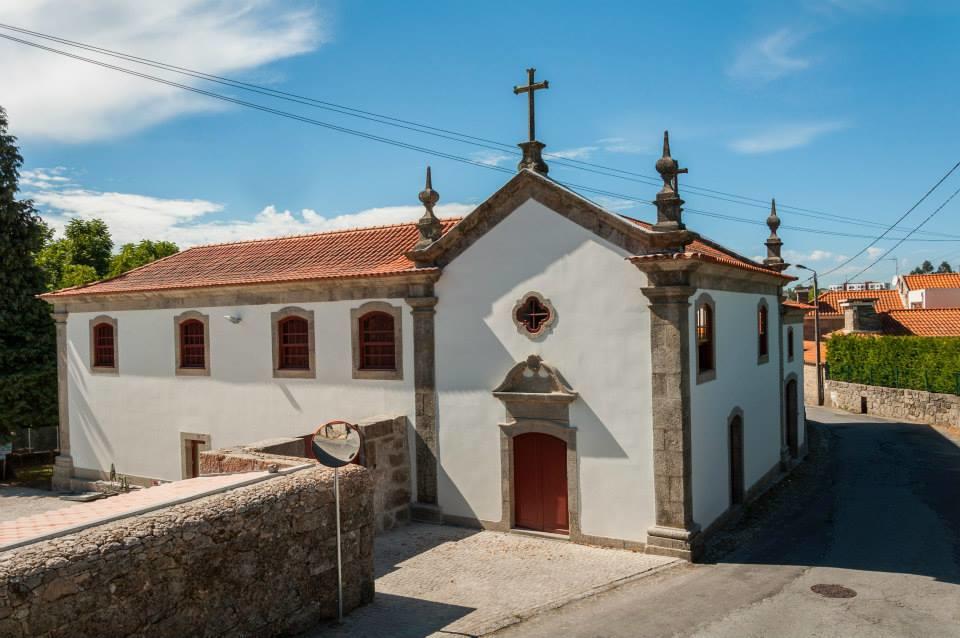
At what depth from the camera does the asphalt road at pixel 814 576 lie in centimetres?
918

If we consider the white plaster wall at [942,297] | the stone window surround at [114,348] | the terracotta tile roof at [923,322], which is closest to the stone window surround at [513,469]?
the stone window surround at [114,348]

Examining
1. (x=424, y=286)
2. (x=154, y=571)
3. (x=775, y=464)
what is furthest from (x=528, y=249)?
(x=775, y=464)

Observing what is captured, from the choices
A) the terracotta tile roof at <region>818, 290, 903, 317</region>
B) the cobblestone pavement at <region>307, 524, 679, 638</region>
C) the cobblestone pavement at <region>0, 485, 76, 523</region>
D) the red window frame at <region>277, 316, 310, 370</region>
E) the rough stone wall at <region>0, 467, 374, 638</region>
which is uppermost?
the terracotta tile roof at <region>818, 290, 903, 317</region>

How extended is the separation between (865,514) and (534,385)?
8037 mm

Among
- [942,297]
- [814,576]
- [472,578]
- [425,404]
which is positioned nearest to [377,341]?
[425,404]

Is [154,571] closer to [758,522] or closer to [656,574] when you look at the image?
[656,574]

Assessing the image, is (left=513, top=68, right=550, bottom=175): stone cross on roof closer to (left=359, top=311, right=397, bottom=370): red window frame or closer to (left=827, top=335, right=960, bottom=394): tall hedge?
(left=359, top=311, right=397, bottom=370): red window frame

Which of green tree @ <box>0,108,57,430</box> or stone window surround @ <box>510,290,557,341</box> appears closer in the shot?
stone window surround @ <box>510,290,557,341</box>

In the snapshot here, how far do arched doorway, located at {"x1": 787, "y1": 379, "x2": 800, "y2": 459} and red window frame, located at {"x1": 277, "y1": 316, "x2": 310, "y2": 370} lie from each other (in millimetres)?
14061

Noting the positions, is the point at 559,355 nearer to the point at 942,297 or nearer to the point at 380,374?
the point at 380,374

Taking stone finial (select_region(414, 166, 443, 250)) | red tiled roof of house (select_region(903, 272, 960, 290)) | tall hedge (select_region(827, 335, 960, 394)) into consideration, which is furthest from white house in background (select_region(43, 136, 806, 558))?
red tiled roof of house (select_region(903, 272, 960, 290))

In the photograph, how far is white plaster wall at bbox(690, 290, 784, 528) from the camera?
1271 centimetres

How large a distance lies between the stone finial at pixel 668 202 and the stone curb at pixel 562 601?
5.68 metres

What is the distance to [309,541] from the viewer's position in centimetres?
897
